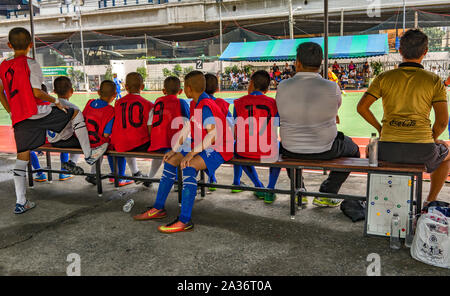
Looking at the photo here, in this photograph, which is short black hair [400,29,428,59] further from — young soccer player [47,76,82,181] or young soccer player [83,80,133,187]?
young soccer player [47,76,82,181]

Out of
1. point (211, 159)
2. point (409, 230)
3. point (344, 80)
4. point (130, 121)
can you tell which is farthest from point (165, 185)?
point (344, 80)

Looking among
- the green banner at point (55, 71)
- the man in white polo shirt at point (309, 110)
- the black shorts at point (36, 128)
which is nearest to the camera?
the man in white polo shirt at point (309, 110)

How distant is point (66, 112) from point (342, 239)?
3.20 meters

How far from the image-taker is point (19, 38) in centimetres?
396

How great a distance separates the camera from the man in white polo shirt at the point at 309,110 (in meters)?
3.44

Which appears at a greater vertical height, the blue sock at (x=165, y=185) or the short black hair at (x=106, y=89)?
the short black hair at (x=106, y=89)

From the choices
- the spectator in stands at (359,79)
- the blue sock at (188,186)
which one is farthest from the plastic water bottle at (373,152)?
the spectator in stands at (359,79)

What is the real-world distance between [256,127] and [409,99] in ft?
4.53

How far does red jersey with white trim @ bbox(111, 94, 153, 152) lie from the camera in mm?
4328

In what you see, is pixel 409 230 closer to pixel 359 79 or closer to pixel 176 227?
pixel 176 227

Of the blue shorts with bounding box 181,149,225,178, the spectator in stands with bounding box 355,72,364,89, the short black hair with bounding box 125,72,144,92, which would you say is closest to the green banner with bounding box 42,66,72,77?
the spectator in stands with bounding box 355,72,364,89

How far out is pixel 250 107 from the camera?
12.8 ft

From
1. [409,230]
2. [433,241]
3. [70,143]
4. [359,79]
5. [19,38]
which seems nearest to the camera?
[433,241]

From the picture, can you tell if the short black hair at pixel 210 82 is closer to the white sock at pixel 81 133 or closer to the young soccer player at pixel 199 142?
the young soccer player at pixel 199 142
